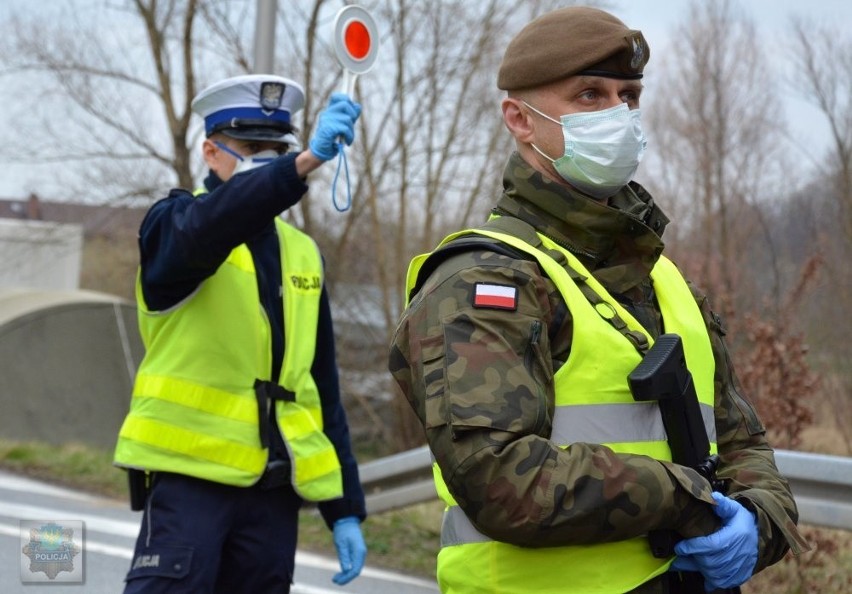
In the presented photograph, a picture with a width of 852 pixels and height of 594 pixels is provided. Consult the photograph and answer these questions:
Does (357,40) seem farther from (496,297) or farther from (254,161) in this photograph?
(496,297)

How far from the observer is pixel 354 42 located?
369 centimetres

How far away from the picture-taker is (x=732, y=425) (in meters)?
2.53

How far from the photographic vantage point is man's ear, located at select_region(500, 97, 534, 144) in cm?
243

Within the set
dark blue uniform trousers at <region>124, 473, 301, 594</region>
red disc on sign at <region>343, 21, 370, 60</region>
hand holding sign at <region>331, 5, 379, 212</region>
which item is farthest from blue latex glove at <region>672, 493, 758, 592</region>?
red disc on sign at <region>343, 21, 370, 60</region>

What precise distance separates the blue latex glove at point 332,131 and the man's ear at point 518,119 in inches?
38.4

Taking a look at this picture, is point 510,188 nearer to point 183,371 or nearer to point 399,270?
point 183,371

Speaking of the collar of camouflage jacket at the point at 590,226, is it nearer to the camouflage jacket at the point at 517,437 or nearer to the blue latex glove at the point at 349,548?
the camouflage jacket at the point at 517,437

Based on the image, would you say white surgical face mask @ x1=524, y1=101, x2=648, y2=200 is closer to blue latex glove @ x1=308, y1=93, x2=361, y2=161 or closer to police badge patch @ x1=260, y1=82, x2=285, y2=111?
blue latex glove @ x1=308, y1=93, x2=361, y2=161

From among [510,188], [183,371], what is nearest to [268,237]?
[183,371]

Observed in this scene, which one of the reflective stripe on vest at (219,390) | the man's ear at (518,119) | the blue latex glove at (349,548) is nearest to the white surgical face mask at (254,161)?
the reflective stripe on vest at (219,390)

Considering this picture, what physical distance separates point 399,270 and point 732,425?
10.1 m

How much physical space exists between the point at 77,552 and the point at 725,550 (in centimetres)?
360

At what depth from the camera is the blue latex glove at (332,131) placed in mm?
3344

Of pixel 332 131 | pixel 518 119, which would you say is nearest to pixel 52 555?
pixel 332 131
